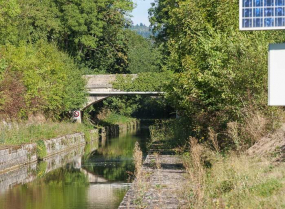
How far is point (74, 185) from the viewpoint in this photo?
2502 cm

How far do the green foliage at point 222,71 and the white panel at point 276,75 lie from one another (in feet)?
32.0

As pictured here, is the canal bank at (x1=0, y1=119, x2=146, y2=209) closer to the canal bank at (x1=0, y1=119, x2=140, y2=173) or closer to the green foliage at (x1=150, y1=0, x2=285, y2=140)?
the canal bank at (x1=0, y1=119, x2=140, y2=173)

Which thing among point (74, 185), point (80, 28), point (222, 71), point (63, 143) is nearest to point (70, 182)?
point (74, 185)

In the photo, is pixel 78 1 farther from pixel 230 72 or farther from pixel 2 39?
pixel 230 72

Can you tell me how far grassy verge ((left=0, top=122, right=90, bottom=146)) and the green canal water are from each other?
1.79 metres

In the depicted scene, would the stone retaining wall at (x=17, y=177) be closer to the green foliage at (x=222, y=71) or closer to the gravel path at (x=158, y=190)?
the gravel path at (x=158, y=190)

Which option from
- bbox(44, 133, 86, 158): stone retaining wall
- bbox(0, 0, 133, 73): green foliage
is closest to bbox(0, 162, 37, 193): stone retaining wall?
bbox(44, 133, 86, 158): stone retaining wall

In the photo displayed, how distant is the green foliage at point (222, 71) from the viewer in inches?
800

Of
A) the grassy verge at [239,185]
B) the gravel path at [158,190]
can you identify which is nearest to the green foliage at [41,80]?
the gravel path at [158,190]

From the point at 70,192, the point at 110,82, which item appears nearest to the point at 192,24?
the point at 70,192

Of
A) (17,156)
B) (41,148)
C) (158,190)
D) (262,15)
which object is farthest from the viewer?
(41,148)

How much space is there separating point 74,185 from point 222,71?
7.59 m

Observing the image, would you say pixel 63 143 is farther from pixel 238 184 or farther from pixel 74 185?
pixel 238 184

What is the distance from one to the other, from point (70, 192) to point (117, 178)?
12.8ft
